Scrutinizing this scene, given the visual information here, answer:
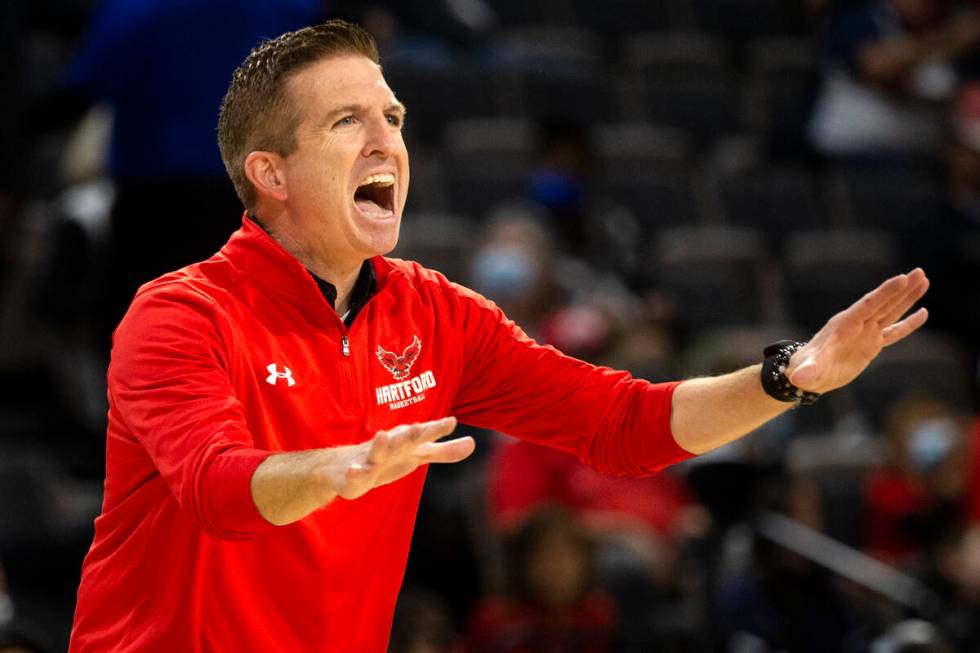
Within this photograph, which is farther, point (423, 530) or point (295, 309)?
point (423, 530)

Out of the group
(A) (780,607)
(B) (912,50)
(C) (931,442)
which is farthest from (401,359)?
(B) (912,50)

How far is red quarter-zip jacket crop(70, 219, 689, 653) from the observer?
2414 millimetres

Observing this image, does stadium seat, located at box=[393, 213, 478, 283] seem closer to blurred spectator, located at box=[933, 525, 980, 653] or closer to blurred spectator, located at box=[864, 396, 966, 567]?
blurred spectator, located at box=[864, 396, 966, 567]

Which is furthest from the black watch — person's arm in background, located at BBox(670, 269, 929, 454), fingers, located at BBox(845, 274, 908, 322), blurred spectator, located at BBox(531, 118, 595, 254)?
blurred spectator, located at BBox(531, 118, 595, 254)

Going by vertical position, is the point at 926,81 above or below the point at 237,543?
below

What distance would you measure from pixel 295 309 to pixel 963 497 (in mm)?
4464

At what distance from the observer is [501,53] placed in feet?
32.3

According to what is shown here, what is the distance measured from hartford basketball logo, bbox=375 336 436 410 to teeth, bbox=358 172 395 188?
29 centimetres

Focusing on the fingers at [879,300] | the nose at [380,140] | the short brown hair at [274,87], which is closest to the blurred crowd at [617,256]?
the short brown hair at [274,87]

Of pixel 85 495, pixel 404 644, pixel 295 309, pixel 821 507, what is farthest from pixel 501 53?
pixel 295 309

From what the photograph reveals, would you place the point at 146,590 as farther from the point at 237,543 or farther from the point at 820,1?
the point at 820,1

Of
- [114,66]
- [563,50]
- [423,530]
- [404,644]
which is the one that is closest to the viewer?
[114,66]

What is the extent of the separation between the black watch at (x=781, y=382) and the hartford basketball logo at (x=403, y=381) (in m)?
0.60

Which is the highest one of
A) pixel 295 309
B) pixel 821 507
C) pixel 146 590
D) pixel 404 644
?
pixel 295 309
